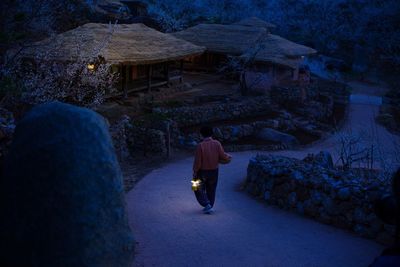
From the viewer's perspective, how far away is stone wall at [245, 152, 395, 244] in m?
7.55

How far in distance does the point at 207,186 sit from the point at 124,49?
11.6 m

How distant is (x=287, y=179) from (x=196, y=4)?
131ft

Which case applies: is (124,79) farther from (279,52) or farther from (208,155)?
(208,155)

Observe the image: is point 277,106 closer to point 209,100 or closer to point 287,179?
point 209,100

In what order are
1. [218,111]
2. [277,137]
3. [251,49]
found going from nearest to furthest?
[277,137] → [218,111] → [251,49]

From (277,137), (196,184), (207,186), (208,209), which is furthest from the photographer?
(277,137)

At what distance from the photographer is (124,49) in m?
18.4

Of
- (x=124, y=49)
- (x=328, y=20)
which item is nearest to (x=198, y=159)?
(x=124, y=49)

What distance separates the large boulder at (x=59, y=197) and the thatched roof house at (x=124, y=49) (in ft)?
32.6

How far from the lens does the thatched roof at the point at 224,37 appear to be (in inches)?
1070

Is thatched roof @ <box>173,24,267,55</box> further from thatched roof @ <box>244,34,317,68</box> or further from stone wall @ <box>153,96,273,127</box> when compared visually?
stone wall @ <box>153,96,273,127</box>

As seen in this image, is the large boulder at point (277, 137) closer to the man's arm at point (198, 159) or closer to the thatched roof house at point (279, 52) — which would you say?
the thatched roof house at point (279, 52)

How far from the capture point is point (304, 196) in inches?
342

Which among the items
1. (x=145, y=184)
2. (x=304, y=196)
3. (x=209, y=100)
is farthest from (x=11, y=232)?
(x=209, y=100)
